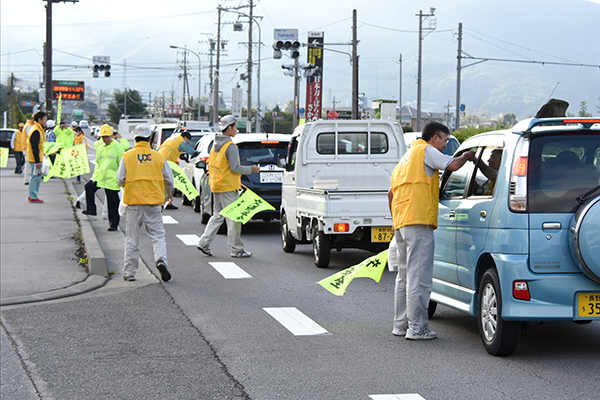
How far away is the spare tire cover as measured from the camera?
5484 millimetres

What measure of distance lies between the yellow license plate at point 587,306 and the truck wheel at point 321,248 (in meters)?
5.30

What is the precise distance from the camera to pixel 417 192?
21.7 ft

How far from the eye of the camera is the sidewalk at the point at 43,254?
936 centimetres

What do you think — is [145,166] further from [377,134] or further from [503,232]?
[503,232]

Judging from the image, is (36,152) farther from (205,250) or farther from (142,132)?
(142,132)

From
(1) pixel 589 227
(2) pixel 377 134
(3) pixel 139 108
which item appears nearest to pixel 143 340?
(1) pixel 589 227

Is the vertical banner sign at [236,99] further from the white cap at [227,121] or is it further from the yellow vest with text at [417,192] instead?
the yellow vest with text at [417,192]

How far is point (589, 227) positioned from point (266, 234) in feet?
32.7

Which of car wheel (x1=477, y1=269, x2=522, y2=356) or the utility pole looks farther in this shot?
the utility pole

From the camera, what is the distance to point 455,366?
232 inches

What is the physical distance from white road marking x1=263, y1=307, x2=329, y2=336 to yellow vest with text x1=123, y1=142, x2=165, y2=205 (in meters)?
2.52

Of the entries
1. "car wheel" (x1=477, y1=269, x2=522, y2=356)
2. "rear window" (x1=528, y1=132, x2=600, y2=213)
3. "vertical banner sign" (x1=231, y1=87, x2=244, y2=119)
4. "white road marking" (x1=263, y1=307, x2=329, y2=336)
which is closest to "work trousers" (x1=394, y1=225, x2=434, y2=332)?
"car wheel" (x1=477, y1=269, x2=522, y2=356)

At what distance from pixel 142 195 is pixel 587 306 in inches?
227

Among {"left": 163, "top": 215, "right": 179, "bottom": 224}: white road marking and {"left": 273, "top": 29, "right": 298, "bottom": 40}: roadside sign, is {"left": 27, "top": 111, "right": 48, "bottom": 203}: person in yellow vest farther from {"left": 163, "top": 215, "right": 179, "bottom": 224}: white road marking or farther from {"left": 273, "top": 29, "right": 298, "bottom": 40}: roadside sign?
{"left": 273, "top": 29, "right": 298, "bottom": 40}: roadside sign
